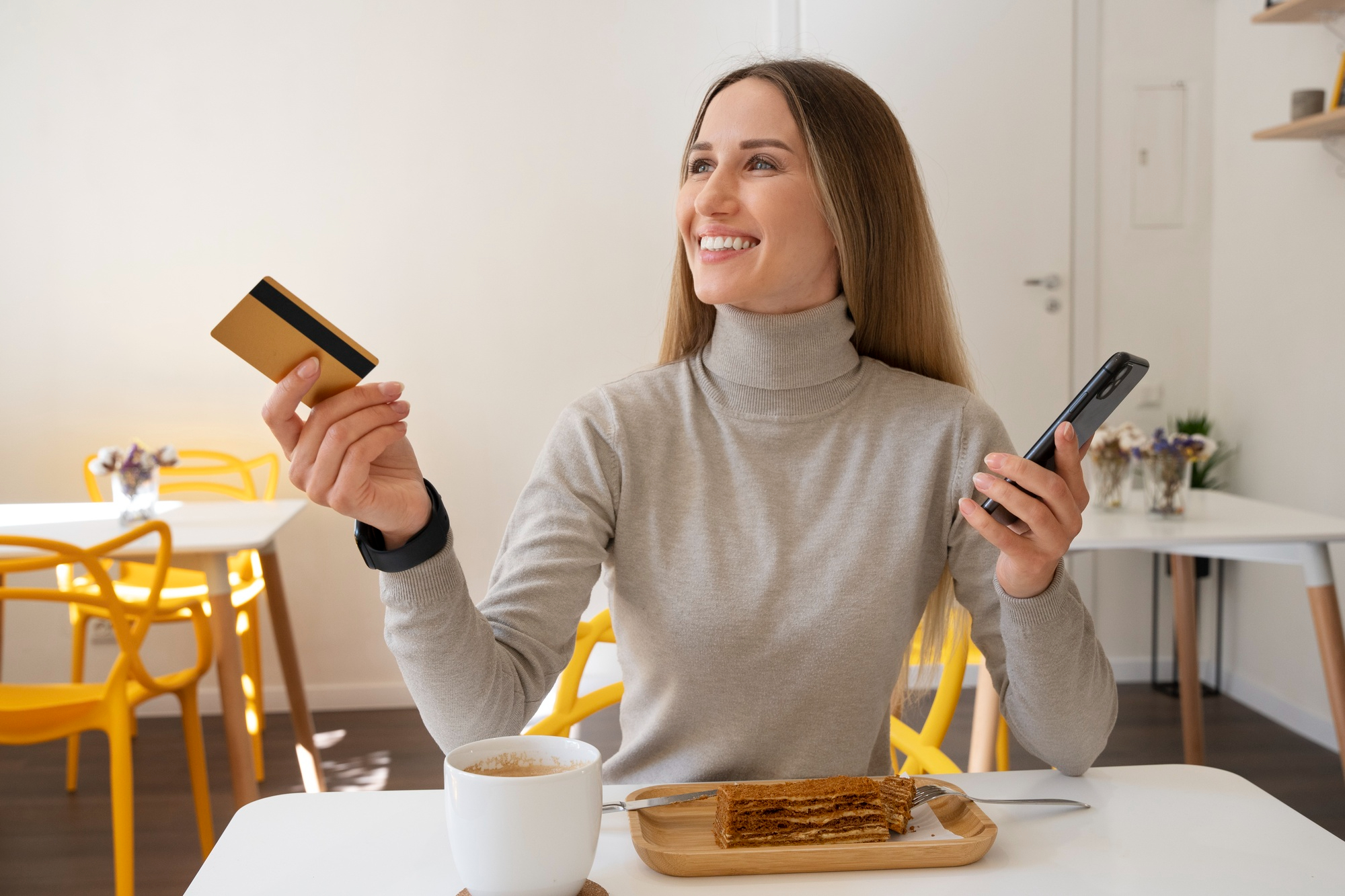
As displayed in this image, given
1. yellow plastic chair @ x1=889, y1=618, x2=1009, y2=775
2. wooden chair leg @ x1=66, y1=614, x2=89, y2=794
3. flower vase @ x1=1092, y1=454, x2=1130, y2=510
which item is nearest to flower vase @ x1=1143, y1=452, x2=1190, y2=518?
flower vase @ x1=1092, y1=454, x2=1130, y2=510

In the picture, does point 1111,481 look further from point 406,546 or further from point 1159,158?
point 406,546

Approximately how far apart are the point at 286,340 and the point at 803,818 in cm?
48

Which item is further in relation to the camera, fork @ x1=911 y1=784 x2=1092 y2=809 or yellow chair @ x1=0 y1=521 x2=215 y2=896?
yellow chair @ x1=0 y1=521 x2=215 y2=896

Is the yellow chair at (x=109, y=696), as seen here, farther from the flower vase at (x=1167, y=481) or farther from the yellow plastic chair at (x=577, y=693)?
the flower vase at (x=1167, y=481)

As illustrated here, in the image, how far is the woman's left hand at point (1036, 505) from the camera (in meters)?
0.81

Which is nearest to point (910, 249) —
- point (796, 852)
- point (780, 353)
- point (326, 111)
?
point (780, 353)

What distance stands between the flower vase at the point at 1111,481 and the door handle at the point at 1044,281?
1.12 meters

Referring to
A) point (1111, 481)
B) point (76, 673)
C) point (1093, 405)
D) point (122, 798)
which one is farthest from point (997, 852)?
point (76, 673)

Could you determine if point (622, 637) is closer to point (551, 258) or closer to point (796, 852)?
point (796, 852)

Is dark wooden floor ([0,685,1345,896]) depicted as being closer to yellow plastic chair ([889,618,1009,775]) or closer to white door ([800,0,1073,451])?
A: white door ([800,0,1073,451])

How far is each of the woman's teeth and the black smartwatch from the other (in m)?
0.44

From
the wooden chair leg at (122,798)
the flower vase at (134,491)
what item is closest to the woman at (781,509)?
the wooden chair leg at (122,798)

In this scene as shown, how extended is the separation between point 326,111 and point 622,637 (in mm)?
2798

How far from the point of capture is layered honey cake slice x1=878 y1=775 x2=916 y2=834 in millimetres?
763
